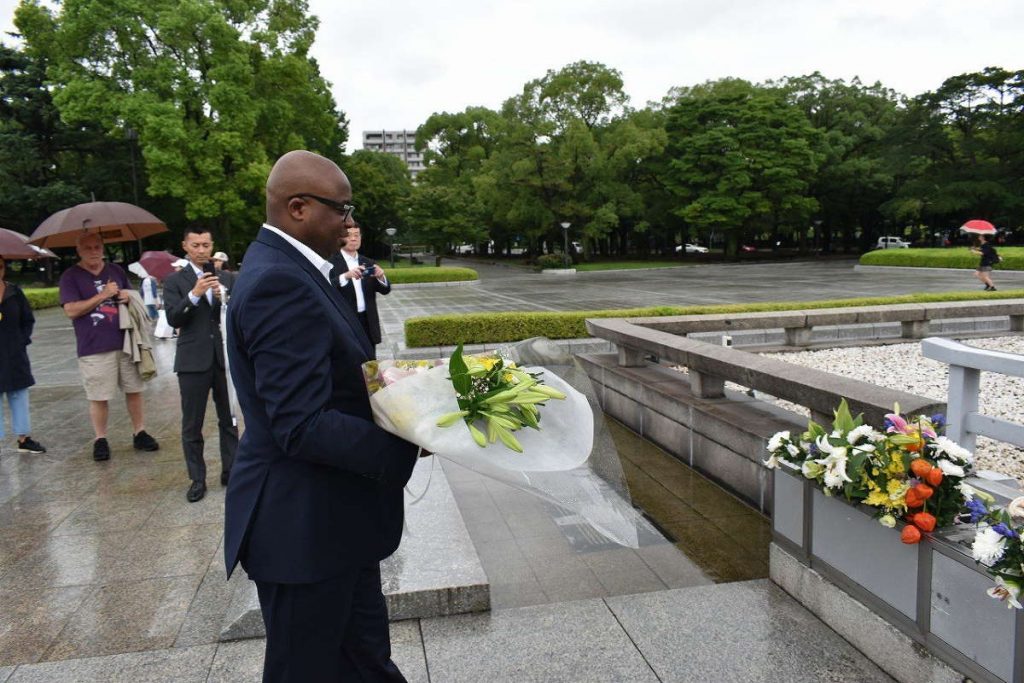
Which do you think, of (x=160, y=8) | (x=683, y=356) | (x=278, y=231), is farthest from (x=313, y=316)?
(x=160, y=8)

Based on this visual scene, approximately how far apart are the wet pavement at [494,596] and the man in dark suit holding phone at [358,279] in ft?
5.84

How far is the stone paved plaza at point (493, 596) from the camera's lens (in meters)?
2.96

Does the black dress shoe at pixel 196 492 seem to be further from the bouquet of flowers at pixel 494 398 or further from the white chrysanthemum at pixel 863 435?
the white chrysanthemum at pixel 863 435

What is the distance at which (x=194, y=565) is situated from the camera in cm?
409

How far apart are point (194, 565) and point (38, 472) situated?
2916 mm

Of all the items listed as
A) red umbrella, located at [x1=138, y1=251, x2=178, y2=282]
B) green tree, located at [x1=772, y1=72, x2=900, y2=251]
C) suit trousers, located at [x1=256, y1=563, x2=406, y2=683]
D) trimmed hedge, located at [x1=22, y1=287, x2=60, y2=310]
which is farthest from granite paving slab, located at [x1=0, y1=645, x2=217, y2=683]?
green tree, located at [x1=772, y1=72, x2=900, y2=251]

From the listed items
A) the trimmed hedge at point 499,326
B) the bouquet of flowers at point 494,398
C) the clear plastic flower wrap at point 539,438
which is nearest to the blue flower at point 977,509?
the clear plastic flower wrap at point 539,438

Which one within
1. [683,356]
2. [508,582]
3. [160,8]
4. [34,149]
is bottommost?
[508,582]

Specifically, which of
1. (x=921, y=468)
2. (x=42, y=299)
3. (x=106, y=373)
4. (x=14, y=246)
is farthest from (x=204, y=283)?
(x=42, y=299)

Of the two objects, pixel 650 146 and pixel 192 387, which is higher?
pixel 650 146

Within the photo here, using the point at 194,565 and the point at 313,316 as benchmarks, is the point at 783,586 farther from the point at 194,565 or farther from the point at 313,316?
the point at 194,565

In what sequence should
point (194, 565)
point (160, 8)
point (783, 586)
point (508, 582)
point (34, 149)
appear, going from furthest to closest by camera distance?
point (34, 149) → point (160, 8) → point (194, 565) → point (508, 582) → point (783, 586)

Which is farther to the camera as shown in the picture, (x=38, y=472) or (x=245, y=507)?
(x=38, y=472)

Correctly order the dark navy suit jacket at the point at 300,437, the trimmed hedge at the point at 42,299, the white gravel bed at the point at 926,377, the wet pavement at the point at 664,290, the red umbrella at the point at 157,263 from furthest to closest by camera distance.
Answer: the trimmed hedge at the point at 42,299, the wet pavement at the point at 664,290, the red umbrella at the point at 157,263, the white gravel bed at the point at 926,377, the dark navy suit jacket at the point at 300,437
